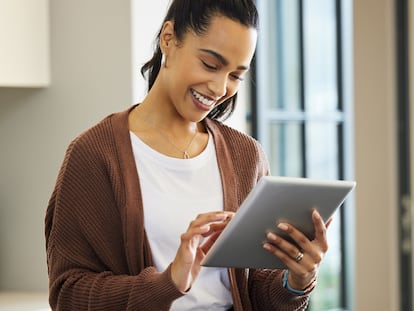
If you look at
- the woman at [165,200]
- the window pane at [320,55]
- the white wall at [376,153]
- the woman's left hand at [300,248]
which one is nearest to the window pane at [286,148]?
the window pane at [320,55]

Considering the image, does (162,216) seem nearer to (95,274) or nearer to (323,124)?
(95,274)

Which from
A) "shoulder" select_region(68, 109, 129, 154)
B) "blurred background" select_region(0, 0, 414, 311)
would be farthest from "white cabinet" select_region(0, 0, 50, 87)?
"shoulder" select_region(68, 109, 129, 154)

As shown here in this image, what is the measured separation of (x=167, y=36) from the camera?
5.85 ft

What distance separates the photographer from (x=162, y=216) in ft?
5.69

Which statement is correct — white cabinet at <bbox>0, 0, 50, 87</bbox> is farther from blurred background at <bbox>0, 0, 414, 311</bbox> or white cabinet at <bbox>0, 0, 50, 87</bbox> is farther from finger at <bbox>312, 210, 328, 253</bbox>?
finger at <bbox>312, 210, 328, 253</bbox>

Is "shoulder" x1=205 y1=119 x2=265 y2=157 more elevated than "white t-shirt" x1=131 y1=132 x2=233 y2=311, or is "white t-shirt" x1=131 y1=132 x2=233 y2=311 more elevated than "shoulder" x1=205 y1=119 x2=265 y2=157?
"shoulder" x1=205 y1=119 x2=265 y2=157

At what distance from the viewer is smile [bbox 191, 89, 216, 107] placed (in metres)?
1.73

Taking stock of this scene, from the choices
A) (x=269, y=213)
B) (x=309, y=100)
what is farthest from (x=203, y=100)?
(x=309, y=100)

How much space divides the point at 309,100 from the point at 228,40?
8.28 ft

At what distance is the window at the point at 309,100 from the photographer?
13.0 feet

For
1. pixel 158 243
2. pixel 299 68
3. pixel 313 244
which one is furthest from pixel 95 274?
pixel 299 68

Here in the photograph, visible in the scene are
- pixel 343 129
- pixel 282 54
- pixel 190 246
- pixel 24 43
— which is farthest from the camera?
pixel 343 129

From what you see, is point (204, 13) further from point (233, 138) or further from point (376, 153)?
point (376, 153)

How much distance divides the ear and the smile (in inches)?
4.4
